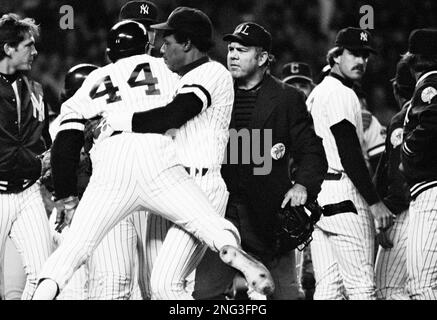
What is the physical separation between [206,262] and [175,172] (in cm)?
102

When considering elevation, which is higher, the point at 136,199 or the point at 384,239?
the point at 136,199

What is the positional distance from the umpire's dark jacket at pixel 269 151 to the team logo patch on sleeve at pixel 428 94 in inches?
→ 27.5

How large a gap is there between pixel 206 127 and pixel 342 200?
1410mm

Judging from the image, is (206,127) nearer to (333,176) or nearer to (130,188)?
(130,188)

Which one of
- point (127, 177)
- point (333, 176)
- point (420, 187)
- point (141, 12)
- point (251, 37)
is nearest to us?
point (127, 177)

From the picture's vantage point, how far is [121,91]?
5.14m

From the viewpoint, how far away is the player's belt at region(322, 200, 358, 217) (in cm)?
625

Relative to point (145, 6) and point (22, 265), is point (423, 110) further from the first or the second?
point (22, 265)

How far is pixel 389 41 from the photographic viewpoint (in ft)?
39.1

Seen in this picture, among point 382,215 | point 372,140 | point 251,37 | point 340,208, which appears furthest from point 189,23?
point 372,140

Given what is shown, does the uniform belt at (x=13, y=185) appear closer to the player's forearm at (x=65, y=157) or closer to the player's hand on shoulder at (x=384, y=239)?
the player's forearm at (x=65, y=157)

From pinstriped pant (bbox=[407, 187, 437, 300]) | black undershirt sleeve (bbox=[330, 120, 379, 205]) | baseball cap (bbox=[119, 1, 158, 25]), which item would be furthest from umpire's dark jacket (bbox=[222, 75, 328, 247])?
baseball cap (bbox=[119, 1, 158, 25])

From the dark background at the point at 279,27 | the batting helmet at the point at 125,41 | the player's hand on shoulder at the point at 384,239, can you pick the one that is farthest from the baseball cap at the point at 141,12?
the dark background at the point at 279,27
